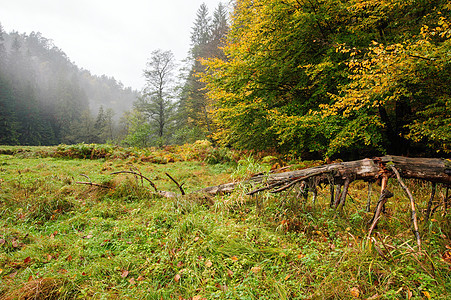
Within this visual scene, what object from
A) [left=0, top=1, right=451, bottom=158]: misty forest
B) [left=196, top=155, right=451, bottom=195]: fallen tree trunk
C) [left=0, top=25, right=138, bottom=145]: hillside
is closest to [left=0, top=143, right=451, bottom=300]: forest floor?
[left=196, top=155, right=451, bottom=195]: fallen tree trunk

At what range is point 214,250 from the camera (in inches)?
96.2

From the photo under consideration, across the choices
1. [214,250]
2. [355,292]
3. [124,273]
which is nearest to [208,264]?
[214,250]

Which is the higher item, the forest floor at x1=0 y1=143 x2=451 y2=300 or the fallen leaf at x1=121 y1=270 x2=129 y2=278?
the forest floor at x1=0 y1=143 x2=451 y2=300

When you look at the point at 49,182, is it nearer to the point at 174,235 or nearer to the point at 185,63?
the point at 174,235

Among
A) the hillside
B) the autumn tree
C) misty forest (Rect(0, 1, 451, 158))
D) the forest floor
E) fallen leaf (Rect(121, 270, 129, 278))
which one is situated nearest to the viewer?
the forest floor

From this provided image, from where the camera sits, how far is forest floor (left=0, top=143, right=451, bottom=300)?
1.86 metres

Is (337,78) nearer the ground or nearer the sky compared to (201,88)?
nearer the ground

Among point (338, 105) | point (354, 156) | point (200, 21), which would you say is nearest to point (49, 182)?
point (338, 105)

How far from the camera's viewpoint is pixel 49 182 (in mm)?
4781

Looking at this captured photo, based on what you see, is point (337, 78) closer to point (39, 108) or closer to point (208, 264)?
point (208, 264)

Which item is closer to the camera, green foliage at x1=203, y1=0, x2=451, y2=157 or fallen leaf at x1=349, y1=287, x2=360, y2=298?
fallen leaf at x1=349, y1=287, x2=360, y2=298

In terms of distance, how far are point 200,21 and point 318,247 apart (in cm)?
2815

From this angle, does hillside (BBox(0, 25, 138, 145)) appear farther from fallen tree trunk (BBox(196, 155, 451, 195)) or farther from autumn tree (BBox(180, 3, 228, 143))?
fallen tree trunk (BBox(196, 155, 451, 195))

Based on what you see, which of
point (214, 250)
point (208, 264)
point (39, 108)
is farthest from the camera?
point (39, 108)
